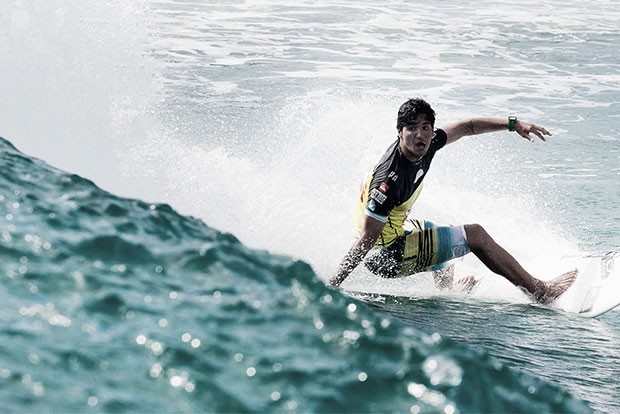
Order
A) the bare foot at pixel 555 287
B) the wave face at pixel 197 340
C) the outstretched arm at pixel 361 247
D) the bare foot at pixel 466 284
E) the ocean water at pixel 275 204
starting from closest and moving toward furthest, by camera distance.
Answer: the wave face at pixel 197 340 → the ocean water at pixel 275 204 → the outstretched arm at pixel 361 247 → the bare foot at pixel 555 287 → the bare foot at pixel 466 284

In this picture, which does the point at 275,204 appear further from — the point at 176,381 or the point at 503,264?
the point at 176,381

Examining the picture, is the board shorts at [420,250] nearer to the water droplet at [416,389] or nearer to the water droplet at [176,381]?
the water droplet at [416,389]

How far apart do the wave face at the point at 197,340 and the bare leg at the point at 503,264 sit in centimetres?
322

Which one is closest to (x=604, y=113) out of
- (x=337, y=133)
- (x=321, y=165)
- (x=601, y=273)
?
(x=337, y=133)

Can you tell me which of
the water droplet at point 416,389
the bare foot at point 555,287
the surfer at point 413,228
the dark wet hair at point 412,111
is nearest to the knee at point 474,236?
the surfer at point 413,228

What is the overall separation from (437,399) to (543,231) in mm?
6509

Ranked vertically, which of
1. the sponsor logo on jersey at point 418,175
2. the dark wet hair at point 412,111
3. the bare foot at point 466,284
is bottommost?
the bare foot at point 466,284

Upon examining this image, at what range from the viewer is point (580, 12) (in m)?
27.1

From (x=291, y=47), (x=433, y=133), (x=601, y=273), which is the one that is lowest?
(x=291, y=47)

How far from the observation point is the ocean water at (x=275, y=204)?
247 cm

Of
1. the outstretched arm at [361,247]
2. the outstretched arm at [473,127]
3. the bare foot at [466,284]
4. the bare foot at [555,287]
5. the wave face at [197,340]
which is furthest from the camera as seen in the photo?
the bare foot at [466,284]

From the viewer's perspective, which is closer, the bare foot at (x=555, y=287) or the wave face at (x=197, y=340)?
the wave face at (x=197, y=340)

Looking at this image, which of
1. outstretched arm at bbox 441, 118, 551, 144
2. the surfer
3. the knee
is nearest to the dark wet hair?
the surfer

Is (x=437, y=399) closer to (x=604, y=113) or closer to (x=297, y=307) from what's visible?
(x=297, y=307)
